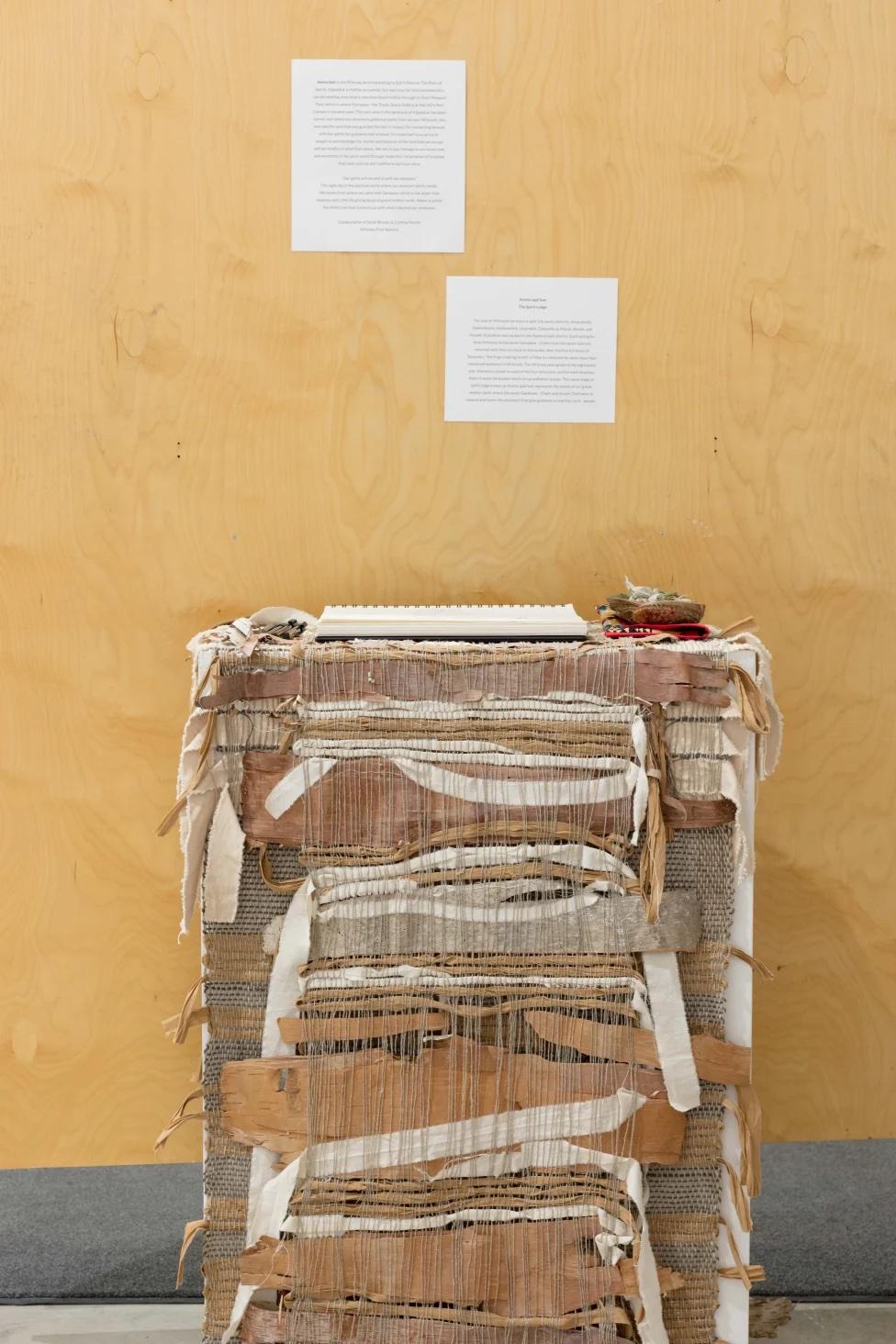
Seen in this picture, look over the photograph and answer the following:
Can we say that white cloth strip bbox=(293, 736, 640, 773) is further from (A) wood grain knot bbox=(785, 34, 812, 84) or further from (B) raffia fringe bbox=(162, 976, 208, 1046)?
(A) wood grain knot bbox=(785, 34, 812, 84)

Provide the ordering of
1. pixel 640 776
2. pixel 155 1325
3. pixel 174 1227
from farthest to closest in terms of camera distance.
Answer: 1. pixel 174 1227
2. pixel 155 1325
3. pixel 640 776

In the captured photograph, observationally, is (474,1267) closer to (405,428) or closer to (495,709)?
(495,709)

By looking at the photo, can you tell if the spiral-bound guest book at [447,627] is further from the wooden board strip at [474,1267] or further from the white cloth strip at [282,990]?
the wooden board strip at [474,1267]

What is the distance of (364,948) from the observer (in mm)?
1100

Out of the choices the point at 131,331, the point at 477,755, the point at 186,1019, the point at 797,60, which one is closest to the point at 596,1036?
the point at 477,755

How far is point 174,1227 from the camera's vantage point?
1613mm

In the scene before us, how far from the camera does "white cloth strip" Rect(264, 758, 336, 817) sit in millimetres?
1096

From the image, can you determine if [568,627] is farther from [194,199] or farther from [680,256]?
[194,199]

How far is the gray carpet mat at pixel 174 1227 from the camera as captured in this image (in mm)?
1507

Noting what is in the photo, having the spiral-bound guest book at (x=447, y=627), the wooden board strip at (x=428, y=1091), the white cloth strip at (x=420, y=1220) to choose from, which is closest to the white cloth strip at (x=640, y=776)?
the spiral-bound guest book at (x=447, y=627)

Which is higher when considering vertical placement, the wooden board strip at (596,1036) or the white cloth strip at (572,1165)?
the wooden board strip at (596,1036)

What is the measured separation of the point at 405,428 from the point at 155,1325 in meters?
1.16

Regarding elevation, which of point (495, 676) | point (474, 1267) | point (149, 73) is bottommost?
point (474, 1267)

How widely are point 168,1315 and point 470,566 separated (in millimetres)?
1023
